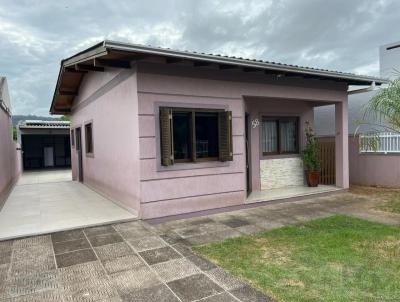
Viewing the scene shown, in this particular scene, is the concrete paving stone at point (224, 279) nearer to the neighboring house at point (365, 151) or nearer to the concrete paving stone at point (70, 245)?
the concrete paving stone at point (70, 245)

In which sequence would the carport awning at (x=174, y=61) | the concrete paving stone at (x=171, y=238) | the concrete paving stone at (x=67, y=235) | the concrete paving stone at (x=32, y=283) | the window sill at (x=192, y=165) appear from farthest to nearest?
1. the window sill at (x=192, y=165)
2. the carport awning at (x=174, y=61)
3. the concrete paving stone at (x=67, y=235)
4. the concrete paving stone at (x=171, y=238)
5. the concrete paving stone at (x=32, y=283)

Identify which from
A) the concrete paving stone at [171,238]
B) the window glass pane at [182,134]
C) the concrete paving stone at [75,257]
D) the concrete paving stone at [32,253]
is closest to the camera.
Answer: the concrete paving stone at [75,257]

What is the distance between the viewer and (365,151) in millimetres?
10375

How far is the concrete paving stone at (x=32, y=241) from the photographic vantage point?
476 cm

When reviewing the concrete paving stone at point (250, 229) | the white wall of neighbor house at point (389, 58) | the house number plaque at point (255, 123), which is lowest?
the concrete paving stone at point (250, 229)

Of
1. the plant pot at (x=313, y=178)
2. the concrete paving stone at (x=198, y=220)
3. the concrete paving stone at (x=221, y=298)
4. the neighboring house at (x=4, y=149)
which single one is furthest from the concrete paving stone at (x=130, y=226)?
the plant pot at (x=313, y=178)

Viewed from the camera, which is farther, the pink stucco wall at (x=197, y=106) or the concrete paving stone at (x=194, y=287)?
the pink stucco wall at (x=197, y=106)

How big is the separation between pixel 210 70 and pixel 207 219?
10.8ft

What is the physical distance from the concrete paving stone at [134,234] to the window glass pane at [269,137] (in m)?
5.15

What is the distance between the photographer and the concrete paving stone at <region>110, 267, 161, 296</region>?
3.33 metres

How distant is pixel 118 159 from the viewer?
7301 mm

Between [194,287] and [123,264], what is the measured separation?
1172mm

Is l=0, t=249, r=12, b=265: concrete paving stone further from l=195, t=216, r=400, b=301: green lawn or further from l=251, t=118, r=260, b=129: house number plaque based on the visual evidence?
l=251, t=118, r=260, b=129: house number plaque

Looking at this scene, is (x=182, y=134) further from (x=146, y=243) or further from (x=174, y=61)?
(x=146, y=243)
